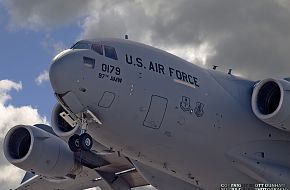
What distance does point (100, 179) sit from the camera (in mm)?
19984

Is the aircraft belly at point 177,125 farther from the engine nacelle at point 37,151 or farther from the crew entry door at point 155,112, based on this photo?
the engine nacelle at point 37,151

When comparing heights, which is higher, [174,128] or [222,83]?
[222,83]

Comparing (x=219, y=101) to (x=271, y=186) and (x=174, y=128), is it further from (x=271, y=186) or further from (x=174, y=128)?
(x=271, y=186)

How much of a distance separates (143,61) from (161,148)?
234cm

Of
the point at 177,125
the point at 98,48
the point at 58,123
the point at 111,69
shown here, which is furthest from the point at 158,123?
the point at 58,123

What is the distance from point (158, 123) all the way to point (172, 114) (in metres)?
0.46

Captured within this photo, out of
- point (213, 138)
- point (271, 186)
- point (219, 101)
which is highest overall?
point (219, 101)

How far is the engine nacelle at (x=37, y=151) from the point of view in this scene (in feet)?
56.0

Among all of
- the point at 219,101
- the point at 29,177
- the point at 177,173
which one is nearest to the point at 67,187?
the point at 29,177

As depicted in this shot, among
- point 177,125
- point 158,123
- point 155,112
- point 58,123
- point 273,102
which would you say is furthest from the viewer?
point 58,123

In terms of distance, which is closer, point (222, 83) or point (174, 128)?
point (174, 128)

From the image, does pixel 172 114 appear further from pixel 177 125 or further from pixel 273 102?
pixel 273 102

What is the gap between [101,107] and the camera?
41.4 ft

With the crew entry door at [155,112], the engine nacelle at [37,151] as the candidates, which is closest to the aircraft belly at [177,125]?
the crew entry door at [155,112]
